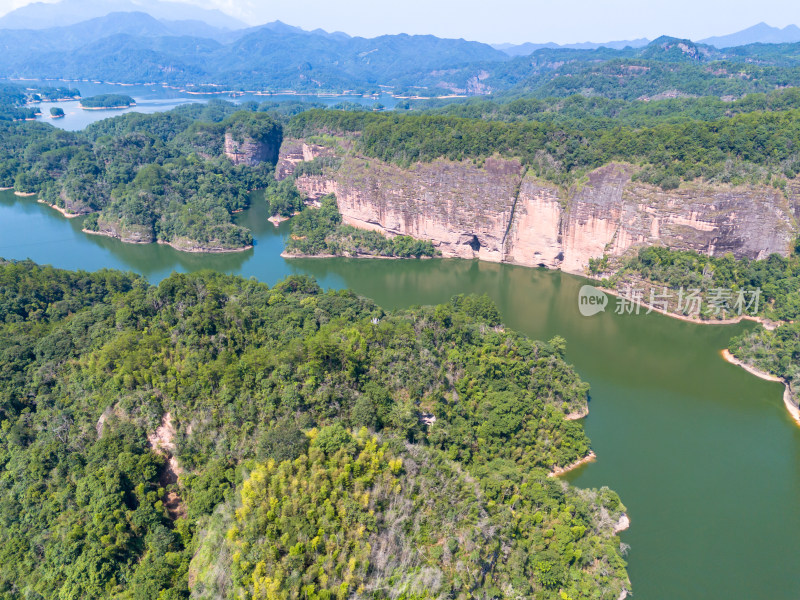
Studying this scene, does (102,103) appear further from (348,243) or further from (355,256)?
(355,256)

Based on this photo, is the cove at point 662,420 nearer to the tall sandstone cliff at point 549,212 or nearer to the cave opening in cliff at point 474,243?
the cave opening in cliff at point 474,243

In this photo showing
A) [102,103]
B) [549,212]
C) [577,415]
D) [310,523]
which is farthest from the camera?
[102,103]

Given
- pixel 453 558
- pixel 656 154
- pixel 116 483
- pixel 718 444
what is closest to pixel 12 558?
pixel 116 483

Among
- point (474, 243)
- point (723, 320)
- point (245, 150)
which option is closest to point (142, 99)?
point (245, 150)

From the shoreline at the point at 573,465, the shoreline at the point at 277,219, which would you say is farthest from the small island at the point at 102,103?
the shoreline at the point at 573,465

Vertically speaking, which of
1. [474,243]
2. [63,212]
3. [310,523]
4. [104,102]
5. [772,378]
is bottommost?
[772,378]

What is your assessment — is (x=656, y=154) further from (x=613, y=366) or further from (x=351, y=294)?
(x=351, y=294)

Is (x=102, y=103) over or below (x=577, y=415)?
over

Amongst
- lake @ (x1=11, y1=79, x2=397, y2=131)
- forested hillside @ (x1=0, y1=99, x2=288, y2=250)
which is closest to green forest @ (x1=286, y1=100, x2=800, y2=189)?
forested hillside @ (x1=0, y1=99, x2=288, y2=250)
